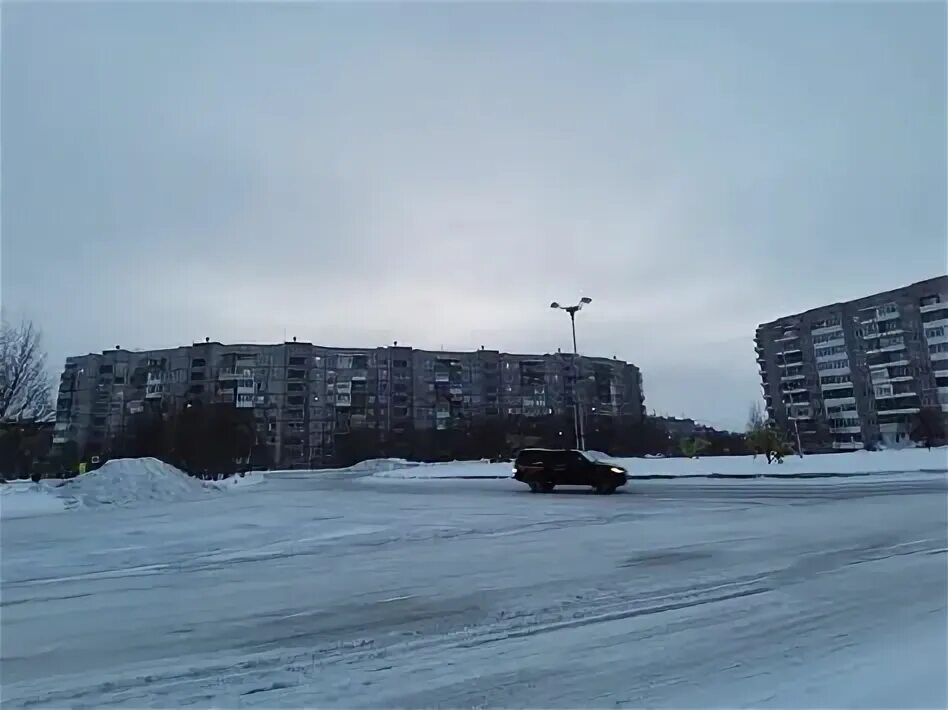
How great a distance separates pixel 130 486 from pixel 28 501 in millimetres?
3520

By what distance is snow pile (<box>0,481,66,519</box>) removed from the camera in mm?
21703

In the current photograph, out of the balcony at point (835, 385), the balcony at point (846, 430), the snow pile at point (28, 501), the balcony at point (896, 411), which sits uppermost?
the balcony at point (835, 385)

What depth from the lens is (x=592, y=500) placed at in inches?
885

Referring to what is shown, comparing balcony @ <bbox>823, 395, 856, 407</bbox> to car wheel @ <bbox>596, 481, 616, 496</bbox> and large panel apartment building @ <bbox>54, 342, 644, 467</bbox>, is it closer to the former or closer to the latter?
large panel apartment building @ <bbox>54, 342, 644, 467</bbox>

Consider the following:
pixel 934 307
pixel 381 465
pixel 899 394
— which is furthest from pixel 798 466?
pixel 899 394

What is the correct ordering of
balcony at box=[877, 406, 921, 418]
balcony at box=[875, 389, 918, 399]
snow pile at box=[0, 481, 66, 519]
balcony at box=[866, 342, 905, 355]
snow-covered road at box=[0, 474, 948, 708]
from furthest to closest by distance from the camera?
balcony at box=[866, 342, 905, 355], balcony at box=[875, 389, 918, 399], balcony at box=[877, 406, 921, 418], snow pile at box=[0, 481, 66, 519], snow-covered road at box=[0, 474, 948, 708]

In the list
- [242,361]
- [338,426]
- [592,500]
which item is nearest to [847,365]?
[338,426]

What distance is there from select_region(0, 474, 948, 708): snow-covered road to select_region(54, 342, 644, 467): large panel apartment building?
76.8 meters

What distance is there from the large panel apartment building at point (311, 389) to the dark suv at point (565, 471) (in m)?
60.5

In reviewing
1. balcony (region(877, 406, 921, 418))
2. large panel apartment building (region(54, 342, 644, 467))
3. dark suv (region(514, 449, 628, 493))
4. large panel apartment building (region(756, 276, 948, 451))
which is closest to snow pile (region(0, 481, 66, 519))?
dark suv (region(514, 449, 628, 493))

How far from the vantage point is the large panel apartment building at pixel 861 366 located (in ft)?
237

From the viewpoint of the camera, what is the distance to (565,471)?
1095 inches

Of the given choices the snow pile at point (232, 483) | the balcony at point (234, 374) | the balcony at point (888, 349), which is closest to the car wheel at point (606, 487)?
the snow pile at point (232, 483)

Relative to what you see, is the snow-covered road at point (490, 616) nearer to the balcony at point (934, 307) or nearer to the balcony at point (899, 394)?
the balcony at point (934, 307)
